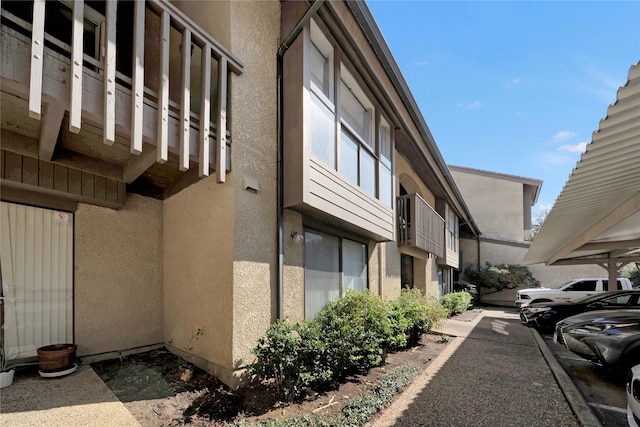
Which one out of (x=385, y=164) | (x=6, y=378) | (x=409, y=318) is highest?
(x=385, y=164)

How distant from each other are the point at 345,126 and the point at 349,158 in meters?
0.63

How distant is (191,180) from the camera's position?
5.05 metres

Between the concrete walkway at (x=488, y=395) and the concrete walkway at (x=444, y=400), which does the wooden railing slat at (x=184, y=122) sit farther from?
the concrete walkway at (x=488, y=395)

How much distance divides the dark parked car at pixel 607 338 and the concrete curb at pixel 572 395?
51cm

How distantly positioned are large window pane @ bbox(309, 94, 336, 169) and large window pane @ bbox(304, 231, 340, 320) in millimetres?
1461

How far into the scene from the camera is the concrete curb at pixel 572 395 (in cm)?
374

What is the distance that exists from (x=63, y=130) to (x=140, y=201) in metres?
1.84

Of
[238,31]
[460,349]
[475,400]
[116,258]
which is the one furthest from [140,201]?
[460,349]

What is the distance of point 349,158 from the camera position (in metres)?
6.54

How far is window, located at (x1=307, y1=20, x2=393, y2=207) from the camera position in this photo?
5.59 m

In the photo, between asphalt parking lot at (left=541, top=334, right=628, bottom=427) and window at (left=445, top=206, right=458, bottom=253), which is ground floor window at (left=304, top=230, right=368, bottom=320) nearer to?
asphalt parking lot at (left=541, top=334, right=628, bottom=427)

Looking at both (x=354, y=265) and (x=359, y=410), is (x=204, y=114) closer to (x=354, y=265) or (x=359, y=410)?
(x=359, y=410)

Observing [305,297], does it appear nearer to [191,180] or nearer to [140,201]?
[191,180]

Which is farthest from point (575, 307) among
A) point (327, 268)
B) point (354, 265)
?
point (327, 268)
